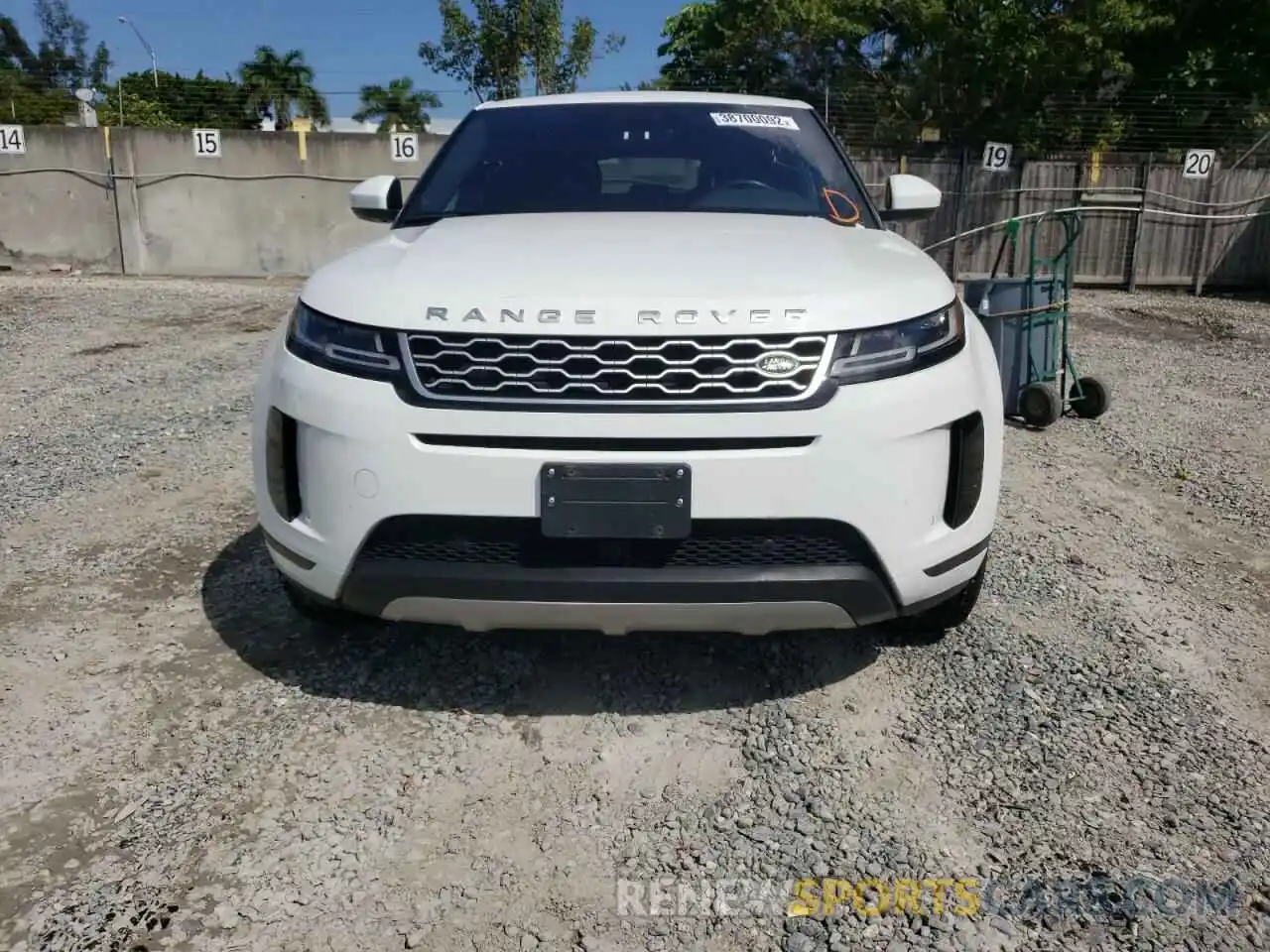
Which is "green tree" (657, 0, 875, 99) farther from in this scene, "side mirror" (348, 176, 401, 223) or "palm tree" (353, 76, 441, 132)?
"side mirror" (348, 176, 401, 223)

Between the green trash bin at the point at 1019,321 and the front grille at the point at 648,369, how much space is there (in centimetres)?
435

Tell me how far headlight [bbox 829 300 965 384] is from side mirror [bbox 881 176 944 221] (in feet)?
4.65

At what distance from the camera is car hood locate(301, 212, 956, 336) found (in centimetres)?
240

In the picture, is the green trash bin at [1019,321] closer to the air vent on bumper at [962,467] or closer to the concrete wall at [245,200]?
the air vent on bumper at [962,467]

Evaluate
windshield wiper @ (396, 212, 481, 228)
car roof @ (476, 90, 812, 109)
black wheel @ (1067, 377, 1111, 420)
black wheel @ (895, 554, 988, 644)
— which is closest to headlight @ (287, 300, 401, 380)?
windshield wiper @ (396, 212, 481, 228)

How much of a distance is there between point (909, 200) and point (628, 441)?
7.01 ft

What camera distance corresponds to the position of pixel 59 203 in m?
15.6

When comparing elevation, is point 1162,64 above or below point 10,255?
above

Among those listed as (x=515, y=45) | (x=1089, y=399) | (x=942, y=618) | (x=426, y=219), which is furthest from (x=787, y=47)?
(x=942, y=618)

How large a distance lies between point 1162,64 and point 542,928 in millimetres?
24592

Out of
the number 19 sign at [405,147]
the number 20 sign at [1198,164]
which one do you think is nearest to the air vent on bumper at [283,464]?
the number 19 sign at [405,147]

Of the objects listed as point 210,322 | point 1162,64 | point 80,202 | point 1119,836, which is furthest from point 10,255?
point 1162,64

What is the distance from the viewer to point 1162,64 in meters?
21.8

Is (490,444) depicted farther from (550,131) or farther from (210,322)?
(210,322)
